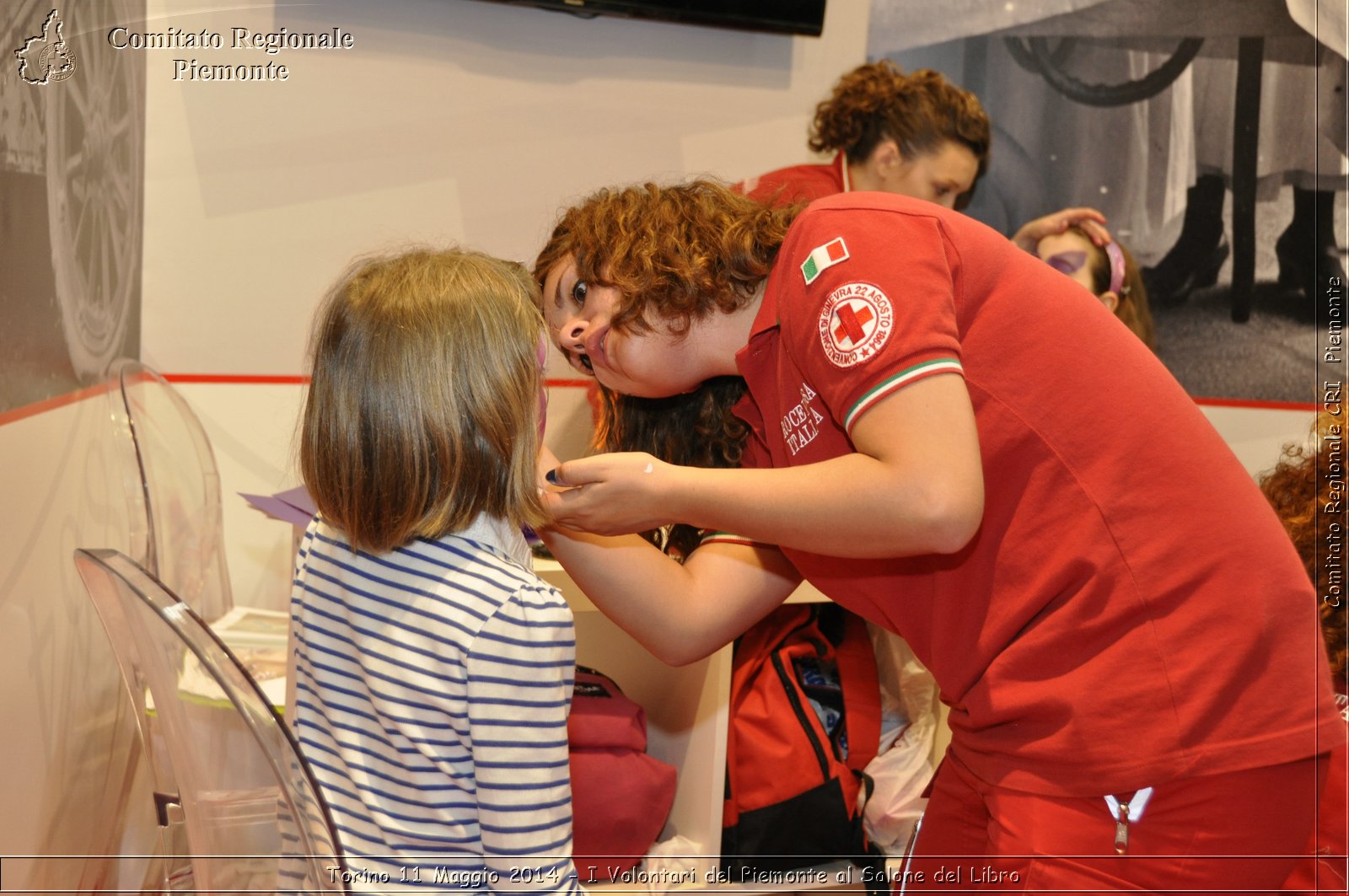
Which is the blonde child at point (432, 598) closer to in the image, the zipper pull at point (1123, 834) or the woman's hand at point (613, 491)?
the woman's hand at point (613, 491)

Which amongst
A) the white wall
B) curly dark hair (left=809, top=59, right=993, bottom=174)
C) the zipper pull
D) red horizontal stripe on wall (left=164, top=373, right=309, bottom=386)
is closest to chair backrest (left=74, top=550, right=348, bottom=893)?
the zipper pull

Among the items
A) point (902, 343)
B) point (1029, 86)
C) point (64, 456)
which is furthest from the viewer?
point (1029, 86)

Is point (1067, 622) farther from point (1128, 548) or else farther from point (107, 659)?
point (107, 659)

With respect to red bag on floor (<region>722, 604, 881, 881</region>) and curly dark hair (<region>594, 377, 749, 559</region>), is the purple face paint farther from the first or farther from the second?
curly dark hair (<region>594, 377, 749, 559</region>)

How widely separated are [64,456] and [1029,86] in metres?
1.93

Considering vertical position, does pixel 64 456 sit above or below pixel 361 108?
below

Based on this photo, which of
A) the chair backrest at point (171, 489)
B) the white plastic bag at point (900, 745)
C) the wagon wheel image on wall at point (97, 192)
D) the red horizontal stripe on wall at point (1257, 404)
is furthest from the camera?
the red horizontal stripe on wall at point (1257, 404)

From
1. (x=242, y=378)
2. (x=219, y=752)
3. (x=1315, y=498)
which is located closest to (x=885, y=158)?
(x=1315, y=498)

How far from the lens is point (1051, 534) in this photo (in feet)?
3.00

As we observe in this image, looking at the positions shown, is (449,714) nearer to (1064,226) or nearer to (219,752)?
(219,752)

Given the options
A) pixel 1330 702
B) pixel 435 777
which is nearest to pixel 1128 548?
pixel 1330 702

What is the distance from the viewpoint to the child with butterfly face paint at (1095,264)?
2.29 m

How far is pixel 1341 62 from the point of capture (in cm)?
240

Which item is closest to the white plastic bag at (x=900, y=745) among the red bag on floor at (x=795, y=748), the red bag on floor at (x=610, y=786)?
the red bag on floor at (x=795, y=748)
